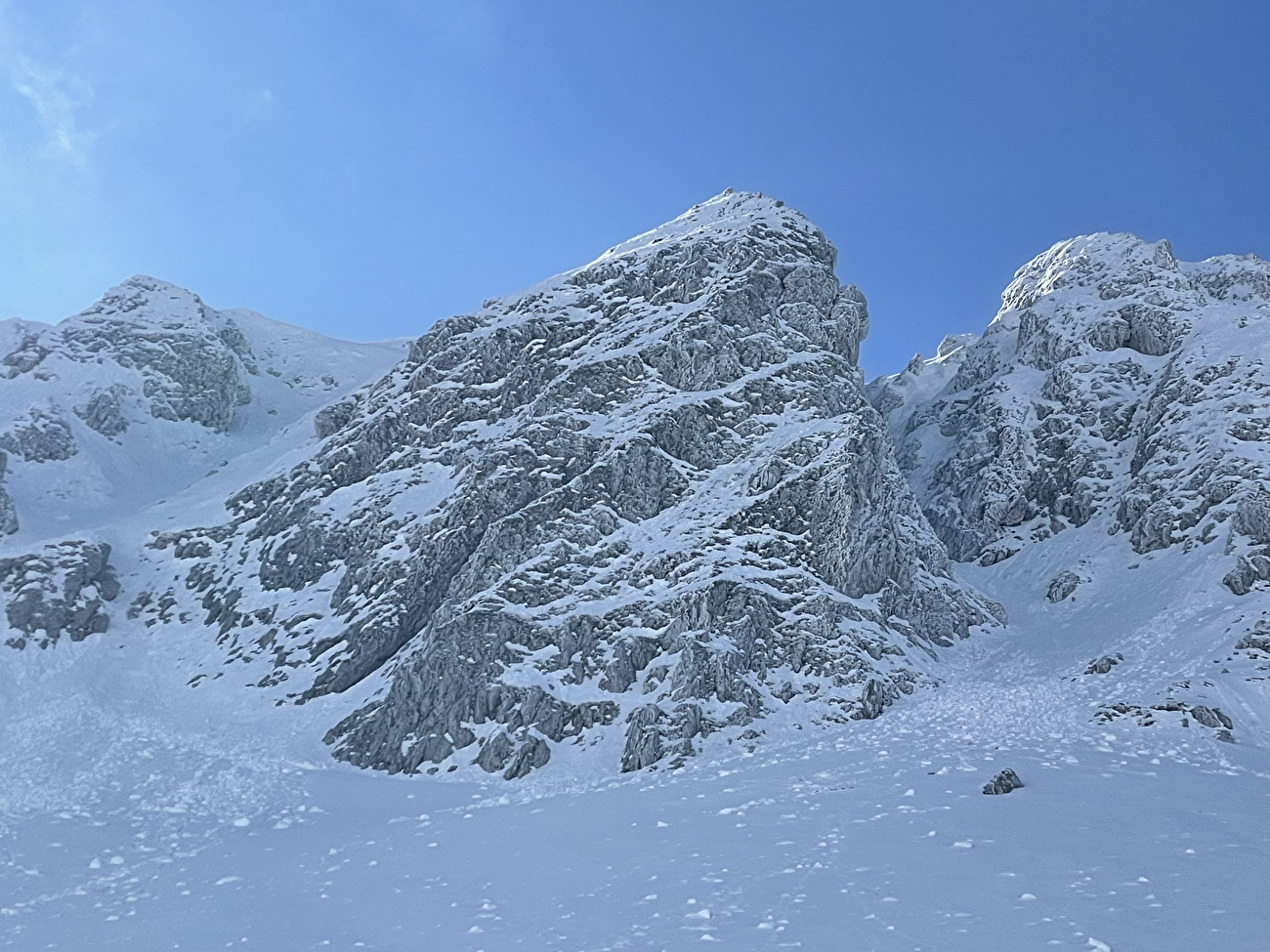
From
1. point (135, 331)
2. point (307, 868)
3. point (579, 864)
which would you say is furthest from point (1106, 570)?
point (135, 331)

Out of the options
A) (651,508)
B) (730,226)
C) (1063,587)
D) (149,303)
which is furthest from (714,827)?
(149,303)

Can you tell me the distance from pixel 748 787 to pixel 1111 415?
5130cm

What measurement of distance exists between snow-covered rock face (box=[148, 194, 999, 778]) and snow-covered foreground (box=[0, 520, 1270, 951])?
274 centimetres

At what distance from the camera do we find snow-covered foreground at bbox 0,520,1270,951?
1345cm

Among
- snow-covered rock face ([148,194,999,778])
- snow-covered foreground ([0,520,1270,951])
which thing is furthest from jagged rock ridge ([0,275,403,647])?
snow-covered foreground ([0,520,1270,951])

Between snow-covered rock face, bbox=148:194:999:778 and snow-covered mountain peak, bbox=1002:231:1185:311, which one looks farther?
Result: snow-covered mountain peak, bbox=1002:231:1185:311

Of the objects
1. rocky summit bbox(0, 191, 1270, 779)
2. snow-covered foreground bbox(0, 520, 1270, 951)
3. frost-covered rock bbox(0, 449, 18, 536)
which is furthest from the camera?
frost-covered rock bbox(0, 449, 18, 536)

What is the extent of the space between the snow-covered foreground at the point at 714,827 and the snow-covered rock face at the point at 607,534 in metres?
2.74

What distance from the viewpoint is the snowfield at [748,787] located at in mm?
14109

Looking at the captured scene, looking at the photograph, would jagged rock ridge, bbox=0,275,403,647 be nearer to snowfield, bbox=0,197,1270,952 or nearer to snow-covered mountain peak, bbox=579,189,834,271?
snowfield, bbox=0,197,1270,952

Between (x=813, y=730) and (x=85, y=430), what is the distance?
74.5 meters

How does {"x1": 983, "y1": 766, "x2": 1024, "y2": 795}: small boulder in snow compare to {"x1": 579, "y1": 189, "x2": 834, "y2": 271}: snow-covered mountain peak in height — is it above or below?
below

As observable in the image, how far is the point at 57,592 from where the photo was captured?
47375 millimetres

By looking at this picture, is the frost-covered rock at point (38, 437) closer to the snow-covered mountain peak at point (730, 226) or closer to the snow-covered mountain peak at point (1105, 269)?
the snow-covered mountain peak at point (730, 226)
